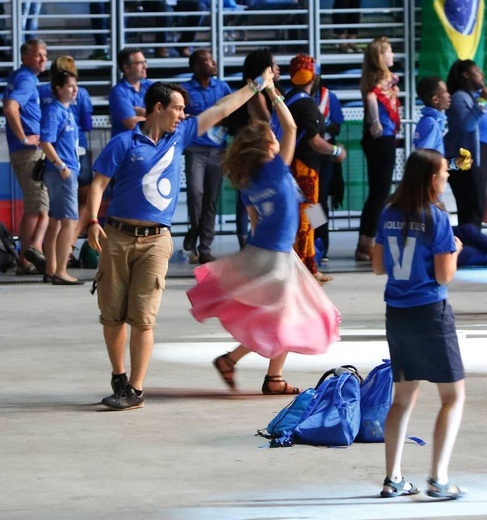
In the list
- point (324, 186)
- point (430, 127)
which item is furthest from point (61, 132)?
point (430, 127)

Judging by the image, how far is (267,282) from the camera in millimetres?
8297

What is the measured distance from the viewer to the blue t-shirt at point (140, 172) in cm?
816

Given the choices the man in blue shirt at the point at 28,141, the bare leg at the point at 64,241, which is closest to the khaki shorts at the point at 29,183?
the man in blue shirt at the point at 28,141

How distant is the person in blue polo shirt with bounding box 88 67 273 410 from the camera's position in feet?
26.8

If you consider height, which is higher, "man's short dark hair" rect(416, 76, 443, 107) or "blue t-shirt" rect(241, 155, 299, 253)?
"man's short dark hair" rect(416, 76, 443, 107)

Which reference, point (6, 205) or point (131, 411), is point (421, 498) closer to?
point (131, 411)

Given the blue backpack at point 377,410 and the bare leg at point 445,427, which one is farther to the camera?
the blue backpack at point 377,410

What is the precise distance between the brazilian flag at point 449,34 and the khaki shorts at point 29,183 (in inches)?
219

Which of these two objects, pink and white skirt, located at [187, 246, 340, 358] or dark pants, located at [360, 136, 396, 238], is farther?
dark pants, located at [360, 136, 396, 238]

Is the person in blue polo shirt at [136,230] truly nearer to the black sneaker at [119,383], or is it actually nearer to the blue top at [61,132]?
the black sneaker at [119,383]

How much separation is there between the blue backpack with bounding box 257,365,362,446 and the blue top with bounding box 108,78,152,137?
7609 millimetres

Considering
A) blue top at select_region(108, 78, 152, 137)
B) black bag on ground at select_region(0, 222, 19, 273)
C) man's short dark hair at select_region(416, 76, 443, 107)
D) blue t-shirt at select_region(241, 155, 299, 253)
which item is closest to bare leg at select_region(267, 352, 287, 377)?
blue t-shirt at select_region(241, 155, 299, 253)

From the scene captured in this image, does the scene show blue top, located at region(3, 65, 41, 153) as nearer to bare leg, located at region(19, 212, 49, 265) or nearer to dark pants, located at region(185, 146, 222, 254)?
bare leg, located at region(19, 212, 49, 265)

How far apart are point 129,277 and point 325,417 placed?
163 centimetres
